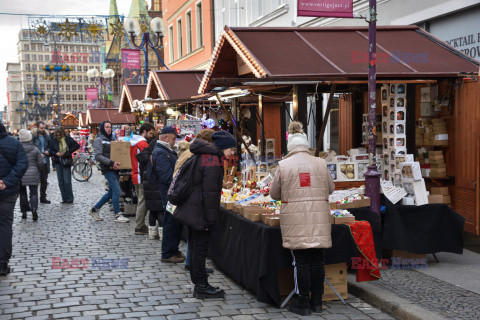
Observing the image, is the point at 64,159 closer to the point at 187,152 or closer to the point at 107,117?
the point at 187,152

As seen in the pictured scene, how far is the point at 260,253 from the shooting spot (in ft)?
19.2

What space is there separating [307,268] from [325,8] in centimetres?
376

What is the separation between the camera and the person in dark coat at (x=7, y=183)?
723 cm

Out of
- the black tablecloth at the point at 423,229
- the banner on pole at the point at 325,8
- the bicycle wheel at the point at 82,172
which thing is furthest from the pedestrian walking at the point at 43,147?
the black tablecloth at the point at 423,229

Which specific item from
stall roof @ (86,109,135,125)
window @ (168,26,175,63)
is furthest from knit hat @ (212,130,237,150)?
window @ (168,26,175,63)

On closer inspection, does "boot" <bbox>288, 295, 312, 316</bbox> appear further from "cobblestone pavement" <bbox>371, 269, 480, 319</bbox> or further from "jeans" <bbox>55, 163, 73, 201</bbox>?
"jeans" <bbox>55, 163, 73, 201</bbox>

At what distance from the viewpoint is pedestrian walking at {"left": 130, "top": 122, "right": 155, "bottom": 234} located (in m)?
10.1

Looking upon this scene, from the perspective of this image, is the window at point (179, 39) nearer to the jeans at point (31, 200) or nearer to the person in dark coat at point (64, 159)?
the person in dark coat at point (64, 159)

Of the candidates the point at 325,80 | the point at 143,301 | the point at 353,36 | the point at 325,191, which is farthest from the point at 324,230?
the point at 353,36

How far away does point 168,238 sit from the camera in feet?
26.1

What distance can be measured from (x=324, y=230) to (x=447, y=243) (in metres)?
2.54

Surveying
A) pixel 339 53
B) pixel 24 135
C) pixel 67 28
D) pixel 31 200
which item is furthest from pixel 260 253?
pixel 67 28

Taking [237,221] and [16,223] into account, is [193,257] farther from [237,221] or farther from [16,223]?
[16,223]

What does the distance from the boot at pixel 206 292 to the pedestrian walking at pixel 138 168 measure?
4.12m
